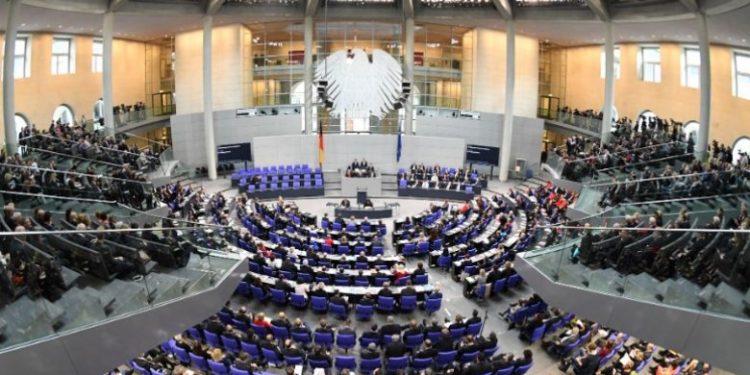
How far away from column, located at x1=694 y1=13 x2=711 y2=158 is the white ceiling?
1.54 feet

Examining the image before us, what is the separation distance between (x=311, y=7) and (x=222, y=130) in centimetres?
883

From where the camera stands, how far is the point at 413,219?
2458 cm

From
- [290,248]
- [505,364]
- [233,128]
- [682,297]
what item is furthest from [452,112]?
[682,297]

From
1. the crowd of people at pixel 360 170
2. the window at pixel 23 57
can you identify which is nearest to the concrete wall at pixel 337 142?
the crowd of people at pixel 360 170

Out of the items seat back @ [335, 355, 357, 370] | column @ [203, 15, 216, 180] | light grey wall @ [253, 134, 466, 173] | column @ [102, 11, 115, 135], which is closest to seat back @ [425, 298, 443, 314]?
seat back @ [335, 355, 357, 370]

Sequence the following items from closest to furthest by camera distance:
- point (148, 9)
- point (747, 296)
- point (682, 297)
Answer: point (747, 296) < point (682, 297) < point (148, 9)

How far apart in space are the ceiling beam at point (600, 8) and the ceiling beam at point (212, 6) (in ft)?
57.8

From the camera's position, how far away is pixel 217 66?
3709 cm

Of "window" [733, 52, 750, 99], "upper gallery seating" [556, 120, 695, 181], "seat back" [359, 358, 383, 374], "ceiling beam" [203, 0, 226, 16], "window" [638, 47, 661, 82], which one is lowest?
"seat back" [359, 358, 383, 374]

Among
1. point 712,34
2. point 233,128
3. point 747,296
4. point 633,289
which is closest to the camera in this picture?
point 747,296

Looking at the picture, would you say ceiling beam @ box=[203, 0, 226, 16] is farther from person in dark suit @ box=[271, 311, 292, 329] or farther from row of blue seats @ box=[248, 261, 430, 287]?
person in dark suit @ box=[271, 311, 292, 329]

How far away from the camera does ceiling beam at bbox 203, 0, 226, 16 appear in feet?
101

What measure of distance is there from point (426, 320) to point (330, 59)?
1020cm

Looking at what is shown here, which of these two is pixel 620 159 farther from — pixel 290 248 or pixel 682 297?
pixel 682 297
